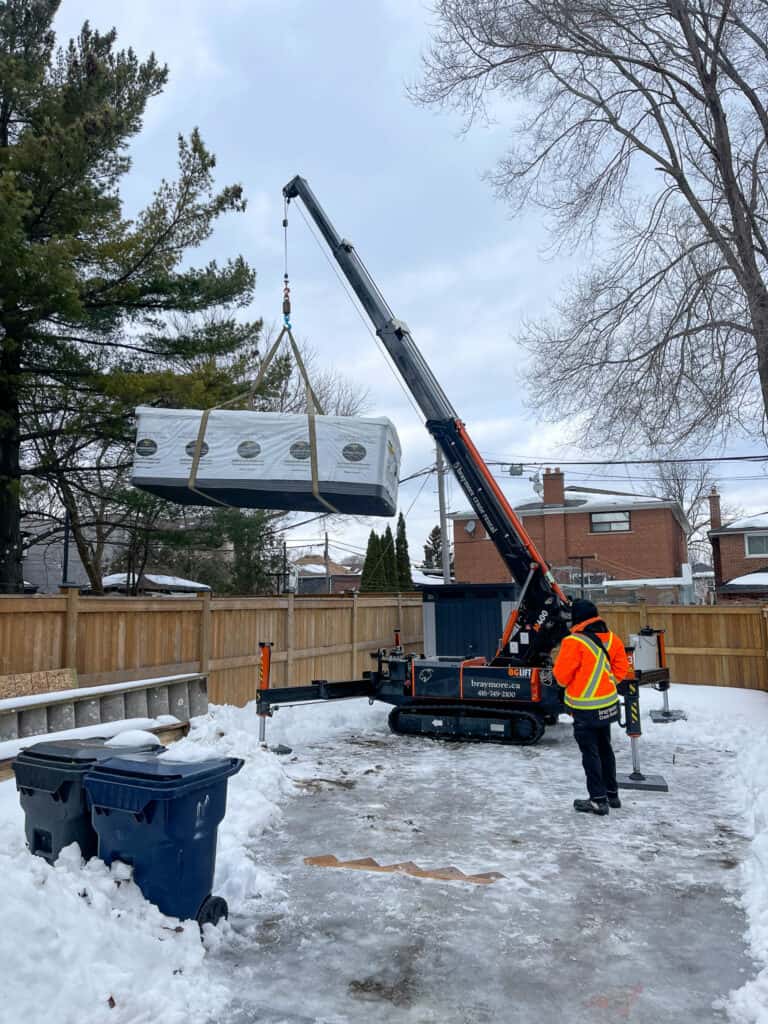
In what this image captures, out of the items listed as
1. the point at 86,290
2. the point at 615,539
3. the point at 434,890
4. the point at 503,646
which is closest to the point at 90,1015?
the point at 434,890

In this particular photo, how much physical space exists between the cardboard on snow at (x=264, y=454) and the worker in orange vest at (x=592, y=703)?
274 cm

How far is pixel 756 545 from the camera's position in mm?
34688

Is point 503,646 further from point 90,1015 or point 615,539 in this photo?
point 615,539

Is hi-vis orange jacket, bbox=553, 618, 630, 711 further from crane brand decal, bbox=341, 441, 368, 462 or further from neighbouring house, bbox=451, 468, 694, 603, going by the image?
neighbouring house, bbox=451, 468, 694, 603

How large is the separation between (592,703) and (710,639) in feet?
32.4

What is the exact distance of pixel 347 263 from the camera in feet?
41.0

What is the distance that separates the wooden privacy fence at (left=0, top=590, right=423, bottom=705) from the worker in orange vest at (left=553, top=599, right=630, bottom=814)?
5.35 meters

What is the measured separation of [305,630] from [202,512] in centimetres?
753

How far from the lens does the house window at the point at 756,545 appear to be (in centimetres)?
3453

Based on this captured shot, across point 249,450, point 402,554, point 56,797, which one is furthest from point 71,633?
point 402,554

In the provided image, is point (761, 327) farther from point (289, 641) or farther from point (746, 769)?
point (289, 641)

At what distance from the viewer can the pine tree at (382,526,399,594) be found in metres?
26.4

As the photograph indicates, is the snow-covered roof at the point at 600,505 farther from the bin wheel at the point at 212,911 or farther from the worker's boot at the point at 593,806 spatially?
the bin wheel at the point at 212,911

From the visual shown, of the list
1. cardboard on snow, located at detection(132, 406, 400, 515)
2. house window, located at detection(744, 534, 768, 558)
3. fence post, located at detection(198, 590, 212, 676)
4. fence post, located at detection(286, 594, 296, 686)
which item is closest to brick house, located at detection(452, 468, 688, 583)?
house window, located at detection(744, 534, 768, 558)
